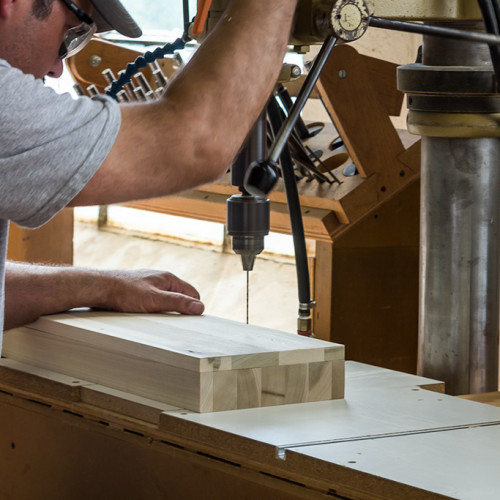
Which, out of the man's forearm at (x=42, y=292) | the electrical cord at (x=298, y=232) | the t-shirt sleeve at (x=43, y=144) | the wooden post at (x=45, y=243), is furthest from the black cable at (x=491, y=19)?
the wooden post at (x=45, y=243)

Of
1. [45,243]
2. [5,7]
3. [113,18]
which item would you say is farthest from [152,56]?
[45,243]

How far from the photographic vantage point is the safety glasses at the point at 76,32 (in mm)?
1085

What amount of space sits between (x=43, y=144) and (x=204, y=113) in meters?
0.16

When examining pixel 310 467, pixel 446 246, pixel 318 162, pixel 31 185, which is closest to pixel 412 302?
pixel 318 162

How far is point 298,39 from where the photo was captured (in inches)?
48.9

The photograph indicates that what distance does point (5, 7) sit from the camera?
39.8 inches

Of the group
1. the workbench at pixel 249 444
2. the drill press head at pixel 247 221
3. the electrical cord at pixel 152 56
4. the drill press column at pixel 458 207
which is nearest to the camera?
the workbench at pixel 249 444

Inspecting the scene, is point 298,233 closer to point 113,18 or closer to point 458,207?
point 458,207

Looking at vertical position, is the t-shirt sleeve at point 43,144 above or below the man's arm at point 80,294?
above

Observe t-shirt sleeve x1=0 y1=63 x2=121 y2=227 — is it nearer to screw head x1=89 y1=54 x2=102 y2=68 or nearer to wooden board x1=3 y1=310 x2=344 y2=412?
wooden board x1=3 y1=310 x2=344 y2=412

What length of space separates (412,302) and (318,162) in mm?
399

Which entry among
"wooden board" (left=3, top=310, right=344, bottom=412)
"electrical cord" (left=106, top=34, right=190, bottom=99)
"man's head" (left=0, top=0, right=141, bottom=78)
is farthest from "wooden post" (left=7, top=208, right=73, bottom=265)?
"man's head" (left=0, top=0, right=141, bottom=78)

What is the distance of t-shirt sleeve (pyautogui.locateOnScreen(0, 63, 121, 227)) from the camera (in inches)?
36.6

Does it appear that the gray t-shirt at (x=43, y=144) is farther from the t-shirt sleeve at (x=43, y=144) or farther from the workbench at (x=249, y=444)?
the workbench at (x=249, y=444)
